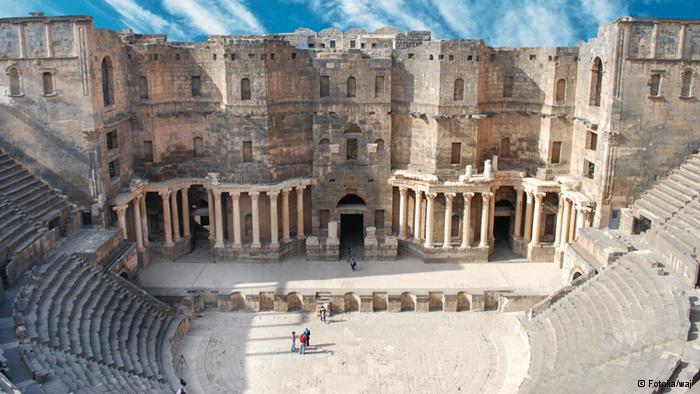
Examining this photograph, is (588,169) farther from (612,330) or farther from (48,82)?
(48,82)

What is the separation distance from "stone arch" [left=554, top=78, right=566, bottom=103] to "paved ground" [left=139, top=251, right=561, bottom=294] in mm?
8805

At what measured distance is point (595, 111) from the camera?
31.2m

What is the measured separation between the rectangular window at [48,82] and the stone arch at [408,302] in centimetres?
1828

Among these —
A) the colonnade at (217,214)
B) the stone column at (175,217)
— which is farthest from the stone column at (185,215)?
the stone column at (175,217)

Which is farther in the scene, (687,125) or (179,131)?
(179,131)

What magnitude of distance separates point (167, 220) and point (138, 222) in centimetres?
171

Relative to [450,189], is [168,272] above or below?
below

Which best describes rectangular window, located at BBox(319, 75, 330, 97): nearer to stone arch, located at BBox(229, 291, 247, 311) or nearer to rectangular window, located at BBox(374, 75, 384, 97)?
rectangular window, located at BBox(374, 75, 384, 97)

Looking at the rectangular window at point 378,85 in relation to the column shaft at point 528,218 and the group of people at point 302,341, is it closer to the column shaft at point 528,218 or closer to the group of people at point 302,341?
the column shaft at point 528,218

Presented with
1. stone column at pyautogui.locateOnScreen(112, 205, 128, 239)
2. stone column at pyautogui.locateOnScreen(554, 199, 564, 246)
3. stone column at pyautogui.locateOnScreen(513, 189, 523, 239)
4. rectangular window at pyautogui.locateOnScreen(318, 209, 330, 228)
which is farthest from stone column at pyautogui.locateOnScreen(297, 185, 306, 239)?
stone column at pyautogui.locateOnScreen(554, 199, 564, 246)

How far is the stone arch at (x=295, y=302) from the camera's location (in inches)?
1163

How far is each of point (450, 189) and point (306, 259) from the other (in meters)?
8.60

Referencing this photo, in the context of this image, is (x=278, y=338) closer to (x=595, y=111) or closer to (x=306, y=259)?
(x=306, y=259)

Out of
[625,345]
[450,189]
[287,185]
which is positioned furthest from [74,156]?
[625,345]
